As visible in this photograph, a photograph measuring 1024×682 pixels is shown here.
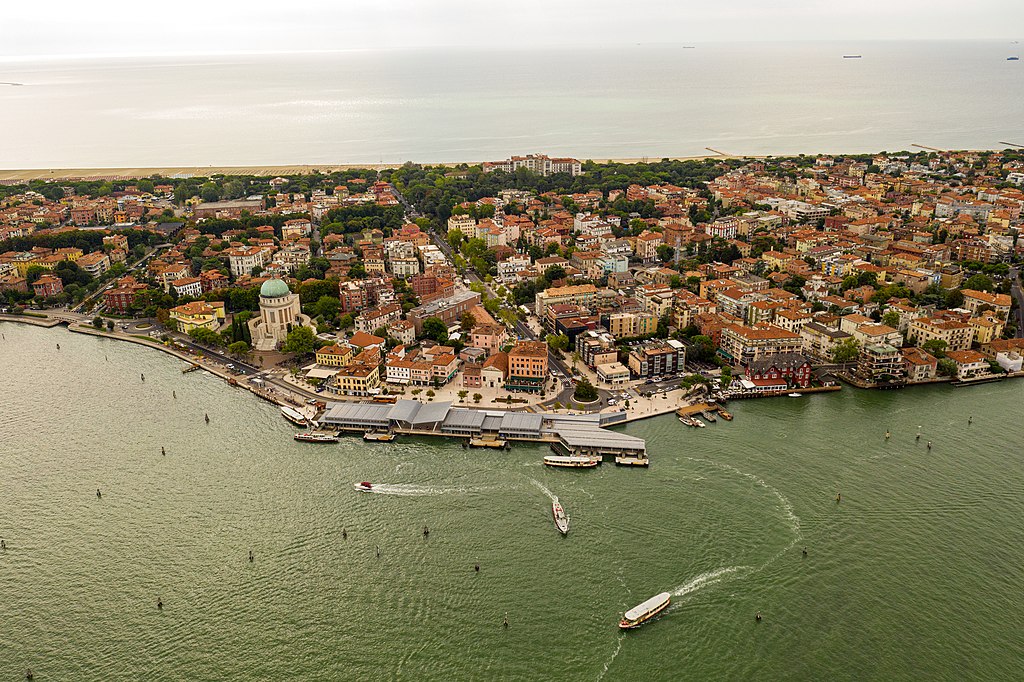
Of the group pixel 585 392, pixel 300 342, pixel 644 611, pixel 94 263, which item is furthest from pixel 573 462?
pixel 94 263

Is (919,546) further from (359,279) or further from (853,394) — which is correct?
(359,279)

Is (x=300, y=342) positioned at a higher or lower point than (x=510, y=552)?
higher

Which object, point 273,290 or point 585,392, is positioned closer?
point 585,392

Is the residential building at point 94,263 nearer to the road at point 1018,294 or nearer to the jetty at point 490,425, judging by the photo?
the jetty at point 490,425

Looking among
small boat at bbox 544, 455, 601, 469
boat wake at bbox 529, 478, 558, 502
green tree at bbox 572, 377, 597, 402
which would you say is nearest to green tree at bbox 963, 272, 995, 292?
green tree at bbox 572, 377, 597, 402

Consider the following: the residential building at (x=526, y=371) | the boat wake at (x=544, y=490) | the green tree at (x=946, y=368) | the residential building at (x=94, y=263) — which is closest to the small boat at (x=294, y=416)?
the residential building at (x=526, y=371)

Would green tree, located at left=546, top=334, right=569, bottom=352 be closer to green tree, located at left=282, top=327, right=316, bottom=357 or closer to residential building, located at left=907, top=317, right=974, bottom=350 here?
green tree, located at left=282, top=327, right=316, bottom=357

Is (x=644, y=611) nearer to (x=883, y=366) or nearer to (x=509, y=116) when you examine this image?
(x=883, y=366)

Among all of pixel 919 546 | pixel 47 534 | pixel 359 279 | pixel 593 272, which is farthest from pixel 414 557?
pixel 593 272
